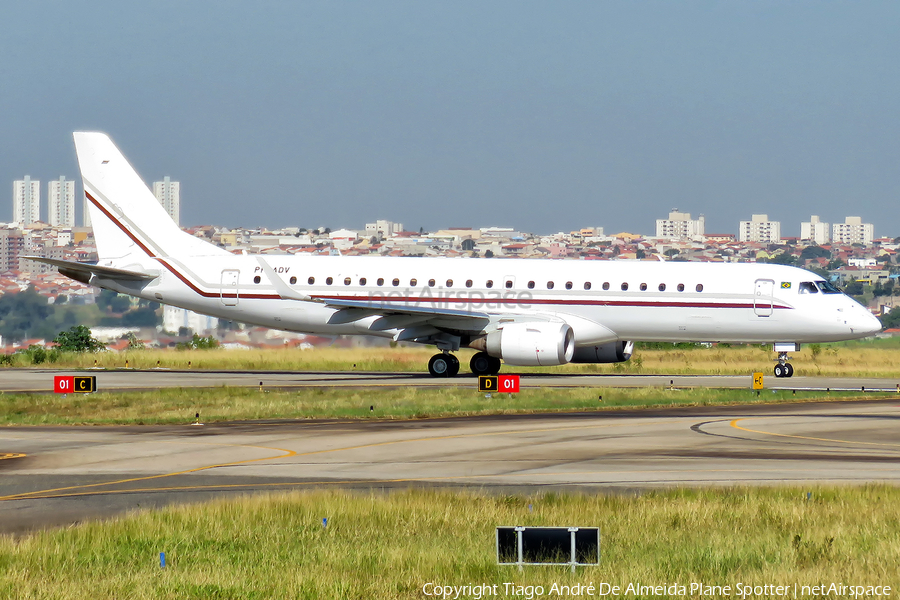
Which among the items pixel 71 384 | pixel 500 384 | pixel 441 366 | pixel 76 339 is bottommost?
pixel 71 384

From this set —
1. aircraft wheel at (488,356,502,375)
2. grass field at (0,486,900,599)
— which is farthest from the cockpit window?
grass field at (0,486,900,599)

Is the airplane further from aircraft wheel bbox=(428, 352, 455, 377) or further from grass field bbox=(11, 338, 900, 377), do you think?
grass field bbox=(11, 338, 900, 377)

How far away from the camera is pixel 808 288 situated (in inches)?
1569

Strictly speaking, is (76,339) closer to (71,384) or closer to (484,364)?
(71,384)

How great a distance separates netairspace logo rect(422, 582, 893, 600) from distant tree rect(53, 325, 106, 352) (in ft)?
185

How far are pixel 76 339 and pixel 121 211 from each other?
68.0 ft

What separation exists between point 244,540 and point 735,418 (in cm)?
1755

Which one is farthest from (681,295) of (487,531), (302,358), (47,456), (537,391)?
(487,531)

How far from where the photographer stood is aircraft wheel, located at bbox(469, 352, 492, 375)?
41.3 meters

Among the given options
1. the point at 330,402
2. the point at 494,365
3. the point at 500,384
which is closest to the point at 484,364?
the point at 494,365

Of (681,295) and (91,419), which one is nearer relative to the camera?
(91,419)

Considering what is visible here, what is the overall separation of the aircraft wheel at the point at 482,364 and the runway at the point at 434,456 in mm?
13071

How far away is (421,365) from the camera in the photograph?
48844mm

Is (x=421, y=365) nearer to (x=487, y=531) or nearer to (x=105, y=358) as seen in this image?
(x=105, y=358)
